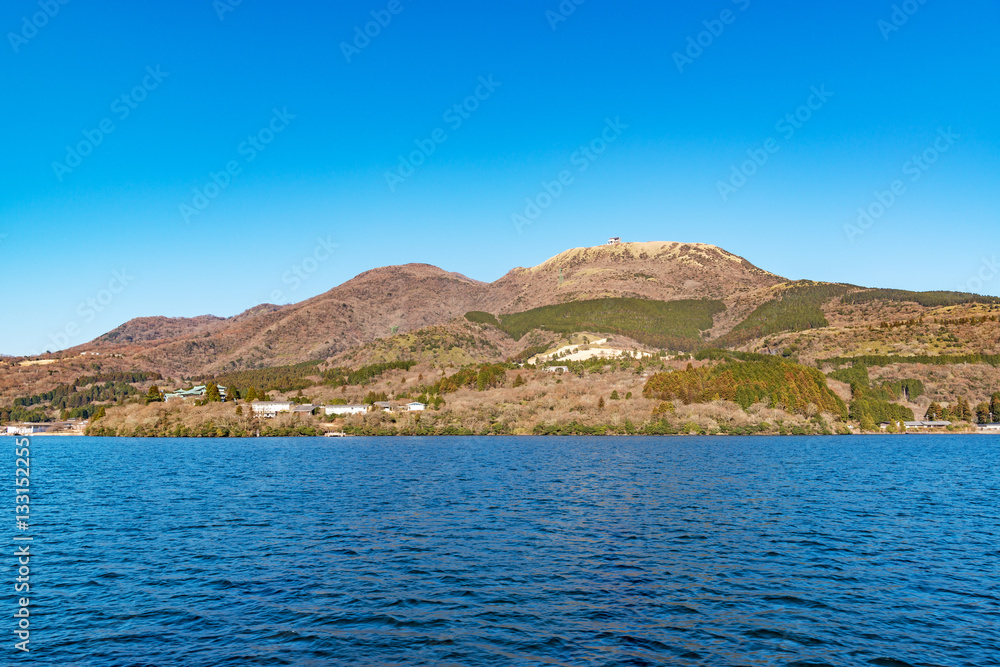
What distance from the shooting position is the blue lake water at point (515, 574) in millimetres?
22547

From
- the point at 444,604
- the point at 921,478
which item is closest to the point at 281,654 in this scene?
the point at 444,604

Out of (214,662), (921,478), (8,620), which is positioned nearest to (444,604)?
(214,662)

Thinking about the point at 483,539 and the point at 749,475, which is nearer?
the point at 483,539

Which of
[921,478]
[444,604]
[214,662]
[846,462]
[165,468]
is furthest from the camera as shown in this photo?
[846,462]

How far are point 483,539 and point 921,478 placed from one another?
63.0 meters

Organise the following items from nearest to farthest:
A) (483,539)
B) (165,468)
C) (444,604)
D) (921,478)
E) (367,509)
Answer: (444,604) < (483,539) < (367,509) < (921,478) < (165,468)

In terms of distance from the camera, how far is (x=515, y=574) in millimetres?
31828

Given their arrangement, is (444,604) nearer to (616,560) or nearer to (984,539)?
(616,560)

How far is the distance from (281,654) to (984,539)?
43.5 m

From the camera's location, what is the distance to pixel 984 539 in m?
40.9

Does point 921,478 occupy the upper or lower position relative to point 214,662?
lower

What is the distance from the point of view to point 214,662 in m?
20.9

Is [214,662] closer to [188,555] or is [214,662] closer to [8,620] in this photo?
[8,620]

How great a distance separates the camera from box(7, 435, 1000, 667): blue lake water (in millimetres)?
22547
